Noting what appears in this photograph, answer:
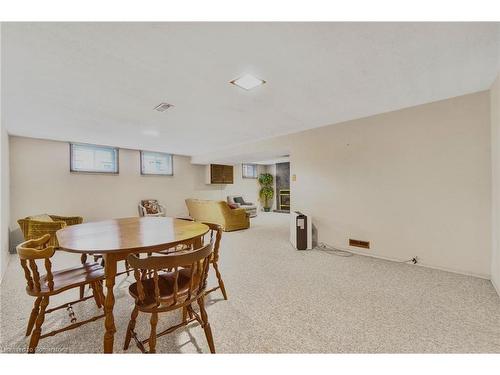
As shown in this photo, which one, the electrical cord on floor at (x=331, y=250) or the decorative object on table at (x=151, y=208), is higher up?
the decorative object on table at (x=151, y=208)

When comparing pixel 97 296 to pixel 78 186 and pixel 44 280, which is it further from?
pixel 78 186

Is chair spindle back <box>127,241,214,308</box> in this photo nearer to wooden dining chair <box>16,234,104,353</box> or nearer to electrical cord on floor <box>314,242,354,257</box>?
wooden dining chair <box>16,234,104,353</box>

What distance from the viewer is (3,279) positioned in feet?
9.32

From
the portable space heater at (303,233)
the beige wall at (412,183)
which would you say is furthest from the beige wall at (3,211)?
the beige wall at (412,183)

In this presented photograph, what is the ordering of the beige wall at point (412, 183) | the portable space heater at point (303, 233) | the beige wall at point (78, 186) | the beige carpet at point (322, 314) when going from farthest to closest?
the beige wall at point (78, 186) < the portable space heater at point (303, 233) < the beige wall at point (412, 183) < the beige carpet at point (322, 314)

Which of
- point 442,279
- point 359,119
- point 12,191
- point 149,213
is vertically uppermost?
point 359,119

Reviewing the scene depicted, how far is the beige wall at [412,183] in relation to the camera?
2762 millimetres

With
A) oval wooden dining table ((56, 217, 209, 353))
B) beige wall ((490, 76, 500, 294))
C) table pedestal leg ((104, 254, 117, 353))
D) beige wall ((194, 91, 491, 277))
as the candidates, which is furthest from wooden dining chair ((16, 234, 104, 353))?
→ beige wall ((490, 76, 500, 294))

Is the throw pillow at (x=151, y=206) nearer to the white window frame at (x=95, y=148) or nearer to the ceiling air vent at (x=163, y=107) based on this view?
the white window frame at (x=95, y=148)

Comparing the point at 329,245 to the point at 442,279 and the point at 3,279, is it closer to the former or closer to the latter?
the point at 442,279

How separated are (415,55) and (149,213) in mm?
6688

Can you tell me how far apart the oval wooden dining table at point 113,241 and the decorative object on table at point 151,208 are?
14.0 feet
